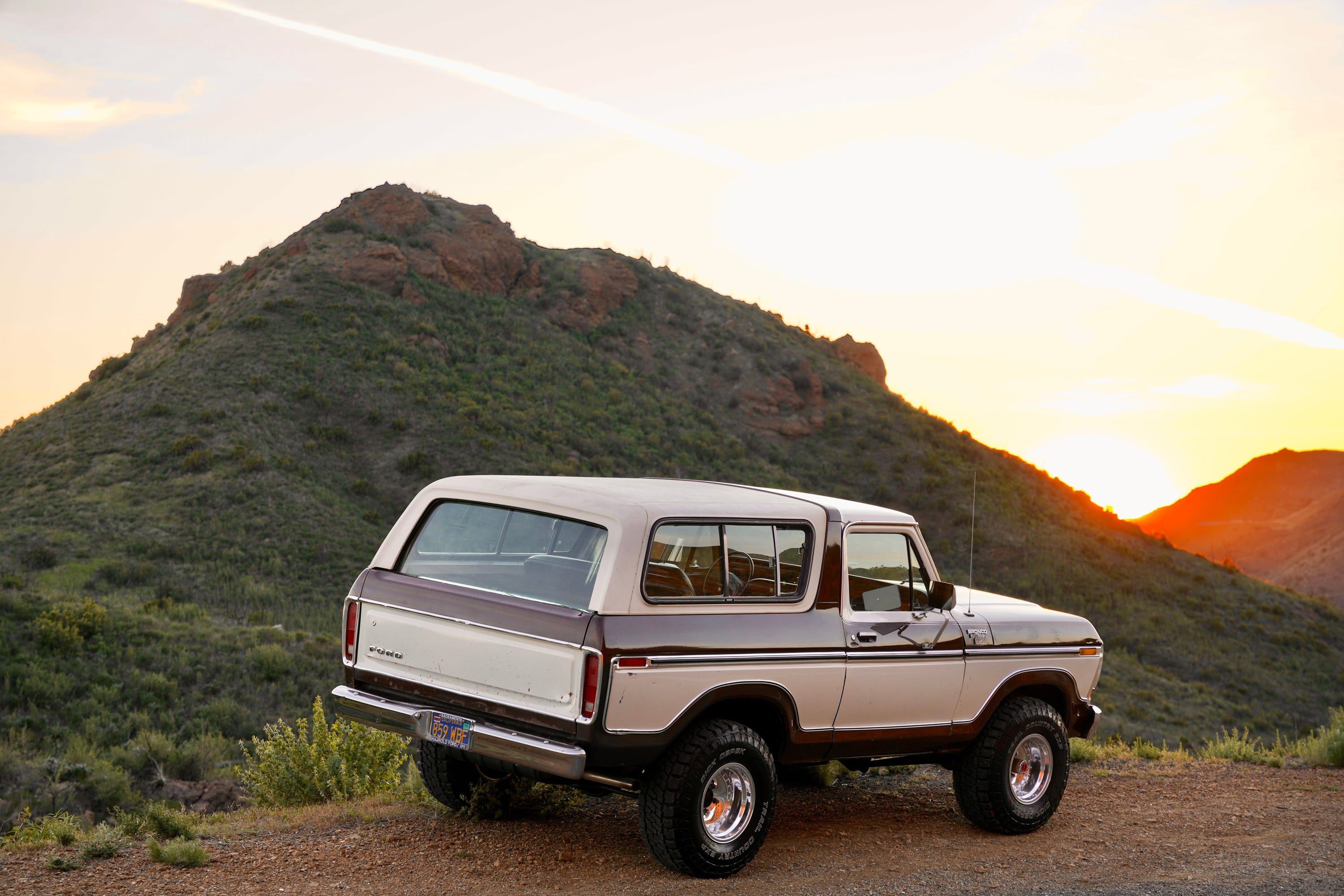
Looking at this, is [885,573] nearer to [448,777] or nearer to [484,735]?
[484,735]

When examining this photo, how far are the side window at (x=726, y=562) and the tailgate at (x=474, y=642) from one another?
0.52 m

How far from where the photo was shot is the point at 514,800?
6320 millimetres

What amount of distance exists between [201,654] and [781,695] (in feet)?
60.4

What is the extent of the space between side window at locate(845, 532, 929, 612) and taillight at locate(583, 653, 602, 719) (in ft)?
5.96

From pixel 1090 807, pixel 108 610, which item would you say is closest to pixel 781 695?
pixel 1090 807

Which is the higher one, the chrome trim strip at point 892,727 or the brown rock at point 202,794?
the chrome trim strip at point 892,727

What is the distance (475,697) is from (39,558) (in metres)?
26.0

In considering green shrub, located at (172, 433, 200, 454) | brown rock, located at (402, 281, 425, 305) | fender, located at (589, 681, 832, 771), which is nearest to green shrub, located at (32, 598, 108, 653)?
green shrub, located at (172, 433, 200, 454)

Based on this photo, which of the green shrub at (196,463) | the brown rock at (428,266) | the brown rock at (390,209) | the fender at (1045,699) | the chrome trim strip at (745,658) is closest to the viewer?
the chrome trim strip at (745,658)

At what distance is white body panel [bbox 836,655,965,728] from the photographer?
5.71m

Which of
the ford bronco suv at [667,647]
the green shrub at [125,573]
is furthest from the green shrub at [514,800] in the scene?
the green shrub at [125,573]

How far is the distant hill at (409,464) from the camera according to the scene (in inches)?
822

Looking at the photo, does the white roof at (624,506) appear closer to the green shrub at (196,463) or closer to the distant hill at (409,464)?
the distant hill at (409,464)

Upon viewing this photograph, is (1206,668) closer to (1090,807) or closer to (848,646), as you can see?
(1090,807)
